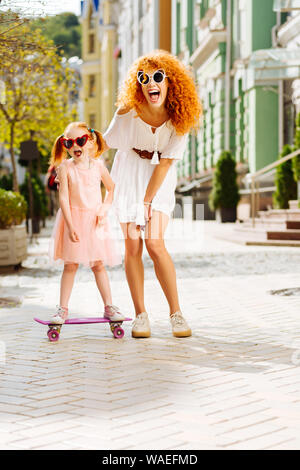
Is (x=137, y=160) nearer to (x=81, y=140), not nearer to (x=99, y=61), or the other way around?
(x=81, y=140)

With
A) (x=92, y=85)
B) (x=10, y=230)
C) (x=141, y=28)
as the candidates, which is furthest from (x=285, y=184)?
(x=92, y=85)

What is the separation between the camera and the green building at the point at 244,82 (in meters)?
23.1

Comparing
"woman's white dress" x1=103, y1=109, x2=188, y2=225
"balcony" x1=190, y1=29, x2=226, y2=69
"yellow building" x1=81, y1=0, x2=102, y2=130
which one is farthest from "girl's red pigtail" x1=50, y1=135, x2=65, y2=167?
"yellow building" x1=81, y1=0, x2=102, y2=130

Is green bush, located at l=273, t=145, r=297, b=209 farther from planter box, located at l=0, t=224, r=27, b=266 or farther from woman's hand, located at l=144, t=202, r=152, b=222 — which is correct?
woman's hand, located at l=144, t=202, r=152, b=222

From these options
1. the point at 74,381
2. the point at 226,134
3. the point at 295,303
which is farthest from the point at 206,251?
the point at 226,134

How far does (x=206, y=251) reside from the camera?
51.9 feet

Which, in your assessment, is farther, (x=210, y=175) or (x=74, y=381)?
(x=210, y=175)

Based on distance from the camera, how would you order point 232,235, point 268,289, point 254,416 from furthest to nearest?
point 232,235
point 268,289
point 254,416

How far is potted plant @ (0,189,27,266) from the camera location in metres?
11.3

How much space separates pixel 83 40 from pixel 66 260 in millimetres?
82710

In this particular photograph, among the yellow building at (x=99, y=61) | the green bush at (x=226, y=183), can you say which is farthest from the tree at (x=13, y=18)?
the yellow building at (x=99, y=61)

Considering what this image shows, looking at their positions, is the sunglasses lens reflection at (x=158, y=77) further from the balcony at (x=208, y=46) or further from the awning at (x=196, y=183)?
the awning at (x=196, y=183)

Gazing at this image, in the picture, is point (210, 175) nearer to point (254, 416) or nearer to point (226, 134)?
point (226, 134)

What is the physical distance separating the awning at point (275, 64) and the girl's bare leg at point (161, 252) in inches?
651
